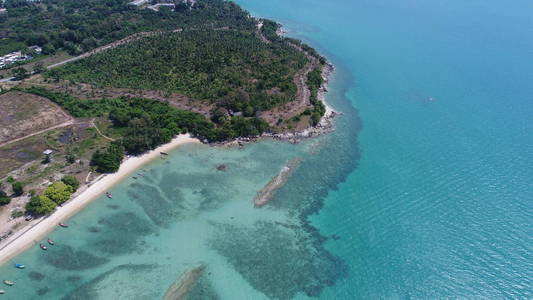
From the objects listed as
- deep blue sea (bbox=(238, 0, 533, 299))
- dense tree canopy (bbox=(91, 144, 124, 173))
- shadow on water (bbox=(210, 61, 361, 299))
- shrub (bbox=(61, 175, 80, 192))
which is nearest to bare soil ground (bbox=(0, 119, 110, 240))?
shrub (bbox=(61, 175, 80, 192))

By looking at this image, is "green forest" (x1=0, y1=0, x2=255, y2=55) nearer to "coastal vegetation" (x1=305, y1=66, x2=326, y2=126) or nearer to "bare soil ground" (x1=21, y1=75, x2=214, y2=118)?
"bare soil ground" (x1=21, y1=75, x2=214, y2=118)

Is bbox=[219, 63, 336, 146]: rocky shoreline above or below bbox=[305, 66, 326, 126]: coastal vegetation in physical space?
below

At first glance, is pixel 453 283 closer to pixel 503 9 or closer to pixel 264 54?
pixel 264 54

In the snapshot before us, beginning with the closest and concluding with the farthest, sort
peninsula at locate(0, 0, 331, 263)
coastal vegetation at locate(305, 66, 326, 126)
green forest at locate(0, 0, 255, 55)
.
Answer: peninsula at locate(0, 0, 331, 263)
coastal vegetation at locate(305, 66, 326, 126)
green forest at locate(0, 0, 255, 55)

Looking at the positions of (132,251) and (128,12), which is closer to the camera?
(132,251)

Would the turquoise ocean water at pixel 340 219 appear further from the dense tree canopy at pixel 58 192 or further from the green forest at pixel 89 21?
the green forest at pixel 89 21

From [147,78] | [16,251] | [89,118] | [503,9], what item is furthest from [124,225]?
[503,9]
